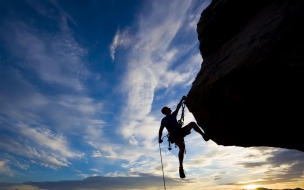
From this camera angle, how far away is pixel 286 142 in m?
8.05

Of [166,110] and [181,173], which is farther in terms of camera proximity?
[166,110]

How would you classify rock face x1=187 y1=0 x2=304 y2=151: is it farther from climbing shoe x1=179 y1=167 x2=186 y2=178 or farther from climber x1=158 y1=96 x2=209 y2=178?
climbing shoe x1=179 y1=167 x2=186 y2=178

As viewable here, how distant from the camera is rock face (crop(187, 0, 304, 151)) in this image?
5.78m

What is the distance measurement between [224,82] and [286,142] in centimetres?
378

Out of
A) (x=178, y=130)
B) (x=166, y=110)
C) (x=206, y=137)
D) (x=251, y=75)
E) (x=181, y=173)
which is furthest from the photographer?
(x=166, y=110)

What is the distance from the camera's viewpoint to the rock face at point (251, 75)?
578cm

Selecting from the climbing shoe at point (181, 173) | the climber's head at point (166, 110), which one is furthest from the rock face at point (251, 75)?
the climbing shoe at point (181, 173)

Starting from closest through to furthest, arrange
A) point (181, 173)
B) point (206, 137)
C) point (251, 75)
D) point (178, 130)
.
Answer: point (251, 75)
point (181, 173)
point (206, 137)
point (178, 130)

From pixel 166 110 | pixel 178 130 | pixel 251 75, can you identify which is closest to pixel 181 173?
pixel 178 130

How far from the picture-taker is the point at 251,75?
20.7 feet

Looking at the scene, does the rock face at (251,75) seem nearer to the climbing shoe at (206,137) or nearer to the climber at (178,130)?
the climbing shoe at (206,137)

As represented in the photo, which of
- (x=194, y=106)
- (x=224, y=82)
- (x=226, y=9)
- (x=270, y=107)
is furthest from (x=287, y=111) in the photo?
(x=226, y=9)

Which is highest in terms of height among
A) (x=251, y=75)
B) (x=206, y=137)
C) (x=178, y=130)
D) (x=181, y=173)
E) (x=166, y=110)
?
(x=166, y=110)

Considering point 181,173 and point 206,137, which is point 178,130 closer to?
point 206,137
